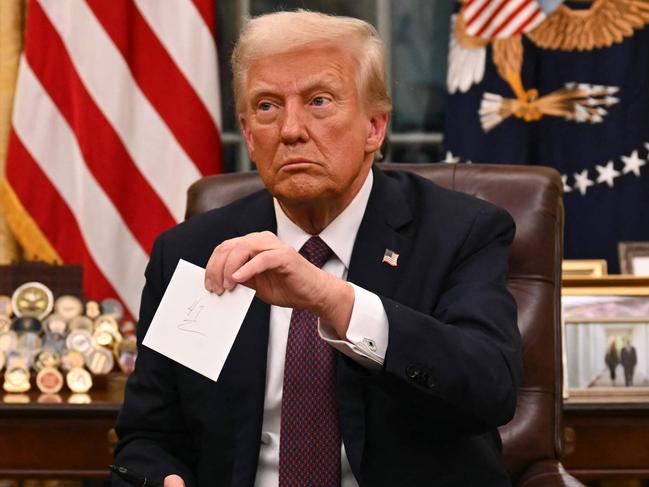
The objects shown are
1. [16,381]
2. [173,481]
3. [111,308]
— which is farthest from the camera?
[111,308]

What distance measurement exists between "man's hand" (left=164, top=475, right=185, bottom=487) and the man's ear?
770 millimetres

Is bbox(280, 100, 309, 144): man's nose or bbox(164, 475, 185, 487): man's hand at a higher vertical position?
bbox(280, 100, 309, 144): man's nose

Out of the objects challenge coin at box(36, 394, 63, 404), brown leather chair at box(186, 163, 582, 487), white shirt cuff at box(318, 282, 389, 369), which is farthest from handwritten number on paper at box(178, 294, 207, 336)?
challenge coin at box(36, 394, 63, 404)

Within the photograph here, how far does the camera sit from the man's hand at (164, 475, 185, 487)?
2.27 metres

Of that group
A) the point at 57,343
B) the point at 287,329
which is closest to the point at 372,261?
the point at 287,329

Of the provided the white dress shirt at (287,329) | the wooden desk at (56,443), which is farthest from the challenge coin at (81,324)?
the white dress shirt at (287,329)

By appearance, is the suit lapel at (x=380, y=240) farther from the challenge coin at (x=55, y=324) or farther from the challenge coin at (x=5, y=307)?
the challenge coin at (x=5, y=307)

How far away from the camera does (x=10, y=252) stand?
13.2 feet

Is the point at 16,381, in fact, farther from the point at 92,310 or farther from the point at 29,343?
the point at 92,310

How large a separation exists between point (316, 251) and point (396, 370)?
1.50 feet

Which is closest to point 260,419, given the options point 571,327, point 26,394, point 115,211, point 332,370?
point 332,370

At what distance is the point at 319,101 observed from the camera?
2.33 meters

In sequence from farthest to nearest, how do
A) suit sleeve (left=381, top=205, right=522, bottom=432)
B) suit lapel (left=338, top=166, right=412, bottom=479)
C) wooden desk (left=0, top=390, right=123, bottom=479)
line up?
wooden desk (left=0, top=390, right=123, bottom=479)
suit lapel (left=338, top=166, right=412, bottom=479)
suit sleeve (left=381, top=205, right=522, bottom=432)

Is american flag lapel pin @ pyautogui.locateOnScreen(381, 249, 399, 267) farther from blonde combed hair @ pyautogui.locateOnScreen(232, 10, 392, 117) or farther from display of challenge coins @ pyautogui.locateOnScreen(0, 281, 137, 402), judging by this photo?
display of challenge coins @ pyautogui.locateOnScreen(0, 281, 137, 402)
